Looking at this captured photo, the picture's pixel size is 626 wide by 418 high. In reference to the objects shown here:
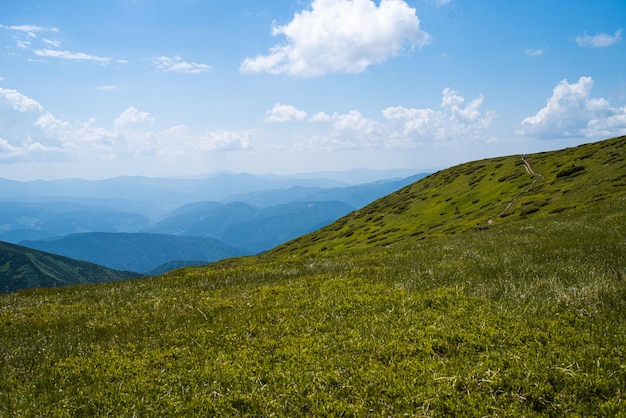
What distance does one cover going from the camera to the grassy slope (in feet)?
23.7

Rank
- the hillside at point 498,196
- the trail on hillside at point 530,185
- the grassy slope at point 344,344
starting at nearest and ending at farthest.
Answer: the grassy slope at point 344,344, the hillside at point 498,196, the trail on hillside at point 530,185

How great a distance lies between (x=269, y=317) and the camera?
38.4 feet

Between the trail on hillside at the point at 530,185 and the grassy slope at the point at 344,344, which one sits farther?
the trail on hillside at the point at 530,185

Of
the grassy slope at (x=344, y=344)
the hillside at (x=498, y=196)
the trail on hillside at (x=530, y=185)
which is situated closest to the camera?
the grassy slope at (x=344, y=344)

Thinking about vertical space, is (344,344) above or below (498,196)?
above

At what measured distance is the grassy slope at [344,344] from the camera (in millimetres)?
7230

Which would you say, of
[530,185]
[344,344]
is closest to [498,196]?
[530,185]

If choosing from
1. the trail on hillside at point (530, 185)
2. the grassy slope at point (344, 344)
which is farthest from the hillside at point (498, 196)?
the grassy slope at point (344, 344)

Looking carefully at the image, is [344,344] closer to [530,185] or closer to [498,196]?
[498,196]

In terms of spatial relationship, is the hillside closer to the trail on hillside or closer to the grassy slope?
the trail on hillside

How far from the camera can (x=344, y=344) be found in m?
9.42

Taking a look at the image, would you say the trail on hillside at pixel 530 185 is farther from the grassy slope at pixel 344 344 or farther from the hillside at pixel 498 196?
the grassy slope at pixel 344 344

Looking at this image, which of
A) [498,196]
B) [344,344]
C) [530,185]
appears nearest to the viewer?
[344,344]

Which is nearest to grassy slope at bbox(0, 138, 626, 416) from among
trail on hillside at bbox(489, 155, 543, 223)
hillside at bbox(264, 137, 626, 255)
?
hillside at bbox(264, 137, 626, 255)
